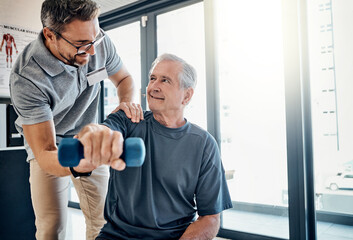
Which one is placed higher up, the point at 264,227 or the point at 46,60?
the point at 46,60

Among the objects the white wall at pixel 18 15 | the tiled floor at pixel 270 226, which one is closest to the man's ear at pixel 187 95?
the white wall at pixel 18 15

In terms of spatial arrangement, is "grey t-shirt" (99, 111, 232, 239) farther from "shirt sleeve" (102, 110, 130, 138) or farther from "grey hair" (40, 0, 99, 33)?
"grey hair" (40, 0, 99, 33)

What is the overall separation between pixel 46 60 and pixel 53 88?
128mm

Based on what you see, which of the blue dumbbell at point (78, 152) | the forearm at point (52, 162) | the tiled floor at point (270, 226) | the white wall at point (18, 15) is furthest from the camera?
the tiled floor at point (270, 226)

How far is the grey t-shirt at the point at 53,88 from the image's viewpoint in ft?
4.34

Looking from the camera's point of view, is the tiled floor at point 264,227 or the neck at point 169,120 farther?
the tiled floor at point 264,227

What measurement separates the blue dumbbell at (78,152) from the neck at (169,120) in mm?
791

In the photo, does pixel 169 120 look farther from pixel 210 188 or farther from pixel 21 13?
pixel 21 13

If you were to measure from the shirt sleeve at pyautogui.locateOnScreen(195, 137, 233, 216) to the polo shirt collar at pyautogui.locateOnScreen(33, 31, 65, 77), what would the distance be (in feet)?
2.52

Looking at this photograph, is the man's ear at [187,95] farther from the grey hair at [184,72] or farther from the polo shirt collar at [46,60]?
the polo shirt collar at [46,60]

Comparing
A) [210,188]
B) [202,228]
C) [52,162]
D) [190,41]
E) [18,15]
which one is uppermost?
[190,41]

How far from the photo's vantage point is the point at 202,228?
1.30 metres

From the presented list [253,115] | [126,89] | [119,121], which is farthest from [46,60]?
[253,115]

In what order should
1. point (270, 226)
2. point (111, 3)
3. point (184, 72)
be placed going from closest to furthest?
point (184, 72) < point (270, 226) < point (111, 3)
